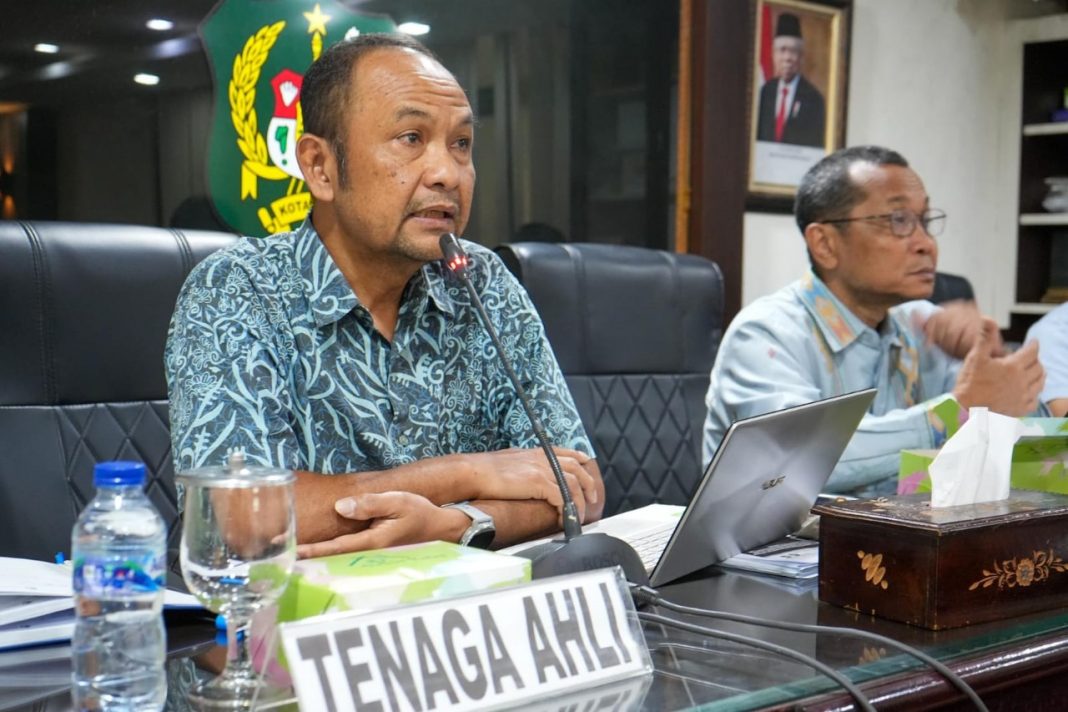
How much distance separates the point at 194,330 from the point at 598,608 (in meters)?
0.74

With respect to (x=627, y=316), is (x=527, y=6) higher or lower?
higher

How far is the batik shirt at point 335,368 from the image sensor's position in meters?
1.35

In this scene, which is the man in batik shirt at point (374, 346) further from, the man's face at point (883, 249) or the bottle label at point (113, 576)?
the man's face at point (883, 249)

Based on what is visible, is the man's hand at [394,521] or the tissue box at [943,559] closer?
the tissue box at [943,559]

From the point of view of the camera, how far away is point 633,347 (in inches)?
89.6

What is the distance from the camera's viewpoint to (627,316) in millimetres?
2262

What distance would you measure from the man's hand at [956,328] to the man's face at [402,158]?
3.60 ft

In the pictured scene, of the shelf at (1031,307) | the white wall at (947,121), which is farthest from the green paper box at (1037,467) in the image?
the shelf at (1031,307)

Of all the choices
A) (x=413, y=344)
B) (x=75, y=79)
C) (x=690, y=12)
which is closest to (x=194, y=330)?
(x=413, y=344)

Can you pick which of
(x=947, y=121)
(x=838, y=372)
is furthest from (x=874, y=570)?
(x=947, y=121)

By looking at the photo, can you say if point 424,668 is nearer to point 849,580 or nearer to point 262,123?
point 849,580

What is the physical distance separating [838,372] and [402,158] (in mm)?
1027

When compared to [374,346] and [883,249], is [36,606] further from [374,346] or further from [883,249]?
[883,249]

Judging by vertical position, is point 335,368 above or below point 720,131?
below
